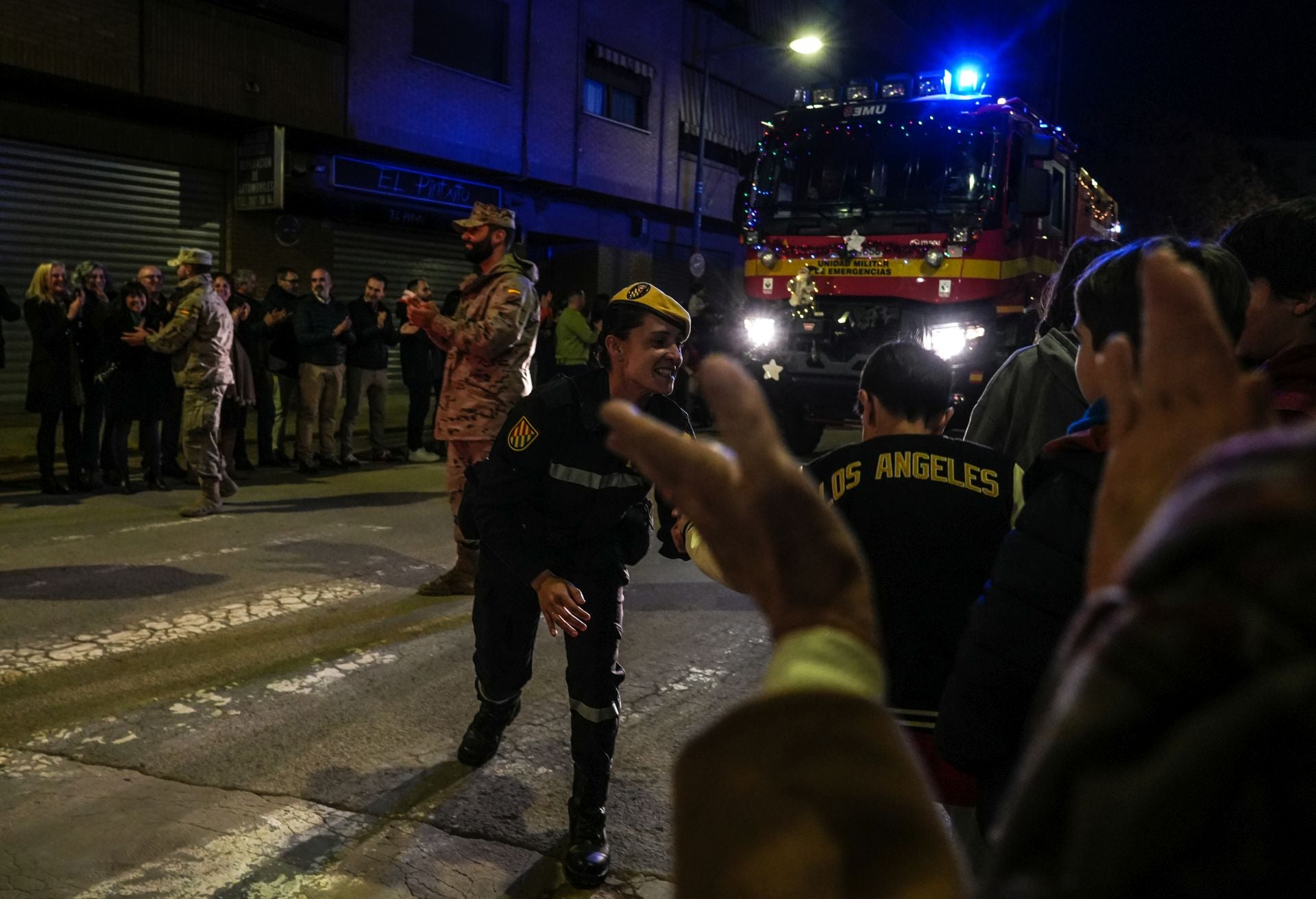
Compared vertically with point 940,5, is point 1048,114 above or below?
below

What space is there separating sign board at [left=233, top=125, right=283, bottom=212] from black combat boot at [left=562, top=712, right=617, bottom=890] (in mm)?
12018

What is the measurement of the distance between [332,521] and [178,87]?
7.30m

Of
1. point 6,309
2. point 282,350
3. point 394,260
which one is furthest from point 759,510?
point 394,260

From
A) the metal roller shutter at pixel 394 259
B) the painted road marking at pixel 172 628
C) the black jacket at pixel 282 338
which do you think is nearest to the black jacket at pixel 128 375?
the black jacket at pixel 282 338

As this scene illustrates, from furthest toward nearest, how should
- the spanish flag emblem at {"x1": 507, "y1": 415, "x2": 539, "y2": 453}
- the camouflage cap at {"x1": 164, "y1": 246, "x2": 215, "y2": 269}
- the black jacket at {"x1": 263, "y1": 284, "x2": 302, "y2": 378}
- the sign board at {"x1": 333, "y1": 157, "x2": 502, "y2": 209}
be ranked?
the sign board at {"x1": 333, "y1": 157, "x2": 502, "y2": 209}, the black jacket at {"x1": 263, "y1": 284, "x2": 302, "y2": 378}, the camouflage cap at {"x1": 164, "y1": 246, "x2": 215, "y2": 269}, the spanish flag emblem at {"x1": 507, "y1": 415, "x2": 539, "y2": 453}

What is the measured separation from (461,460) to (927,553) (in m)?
4.18

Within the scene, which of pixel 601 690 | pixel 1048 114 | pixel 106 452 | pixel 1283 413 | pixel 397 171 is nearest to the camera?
pixel 1283 413

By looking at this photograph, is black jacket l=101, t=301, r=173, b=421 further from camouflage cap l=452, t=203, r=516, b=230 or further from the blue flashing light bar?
the blue flashing light bar

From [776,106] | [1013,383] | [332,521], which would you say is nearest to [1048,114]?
[776,106]

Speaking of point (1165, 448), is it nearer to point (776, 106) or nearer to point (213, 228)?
point (213, 228)

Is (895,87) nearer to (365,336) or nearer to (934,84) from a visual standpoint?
(934,84)

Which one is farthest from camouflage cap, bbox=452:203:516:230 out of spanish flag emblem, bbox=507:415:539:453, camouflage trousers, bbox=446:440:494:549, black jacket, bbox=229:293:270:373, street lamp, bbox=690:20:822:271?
street lamp, bbox=690:20:822:271

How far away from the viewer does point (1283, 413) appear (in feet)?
5.51

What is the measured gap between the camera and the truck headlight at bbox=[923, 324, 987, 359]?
1027cm
